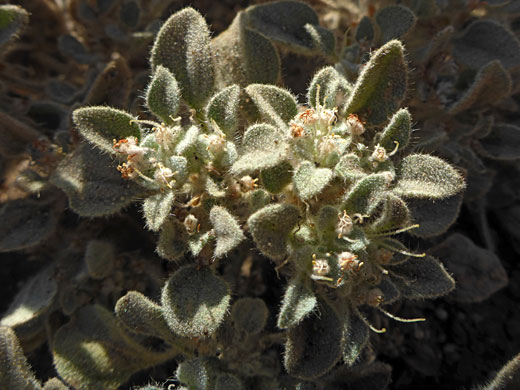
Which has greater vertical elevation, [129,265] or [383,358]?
[129,265]

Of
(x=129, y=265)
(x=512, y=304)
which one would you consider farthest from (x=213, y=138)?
(x=512, y=304)

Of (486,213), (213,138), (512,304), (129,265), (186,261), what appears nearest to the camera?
(213,138)

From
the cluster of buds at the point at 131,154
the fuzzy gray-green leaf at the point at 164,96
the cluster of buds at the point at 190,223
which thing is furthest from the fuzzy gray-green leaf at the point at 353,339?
the fuzzy gray-green leaf at the point at 164,96

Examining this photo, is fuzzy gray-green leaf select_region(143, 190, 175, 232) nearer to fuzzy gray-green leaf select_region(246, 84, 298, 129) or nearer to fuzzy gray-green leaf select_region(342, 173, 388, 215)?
fuzzy gray-green leaf select_region(246, 84, 298, 129)

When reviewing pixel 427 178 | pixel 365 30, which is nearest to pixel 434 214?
pixel 427 178

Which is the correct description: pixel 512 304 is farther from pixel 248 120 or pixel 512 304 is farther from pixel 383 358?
pixel 248 120

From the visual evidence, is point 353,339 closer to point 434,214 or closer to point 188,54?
point 434,214

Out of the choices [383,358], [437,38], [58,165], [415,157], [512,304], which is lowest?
[383,358]
